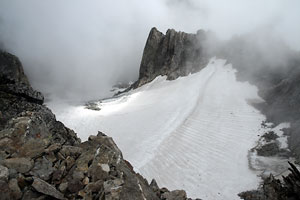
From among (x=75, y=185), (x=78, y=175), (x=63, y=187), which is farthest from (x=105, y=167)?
(x=63, y=187)

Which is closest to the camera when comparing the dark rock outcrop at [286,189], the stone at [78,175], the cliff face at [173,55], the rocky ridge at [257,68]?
the stone at [78,175]

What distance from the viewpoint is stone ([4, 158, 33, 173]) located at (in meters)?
6.98

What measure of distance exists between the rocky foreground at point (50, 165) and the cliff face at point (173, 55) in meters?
49.7

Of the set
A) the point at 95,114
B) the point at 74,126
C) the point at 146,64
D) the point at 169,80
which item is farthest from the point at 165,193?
the point at 146,64

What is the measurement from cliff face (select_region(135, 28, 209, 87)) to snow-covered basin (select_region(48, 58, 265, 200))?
55.0 ft

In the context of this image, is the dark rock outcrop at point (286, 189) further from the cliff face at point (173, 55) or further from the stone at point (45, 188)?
the cliff face at point (173, 55)

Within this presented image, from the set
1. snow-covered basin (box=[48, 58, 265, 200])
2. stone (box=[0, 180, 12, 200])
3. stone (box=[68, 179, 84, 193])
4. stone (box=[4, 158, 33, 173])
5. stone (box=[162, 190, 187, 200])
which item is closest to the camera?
stone (box=[0, 180, 12, 200])

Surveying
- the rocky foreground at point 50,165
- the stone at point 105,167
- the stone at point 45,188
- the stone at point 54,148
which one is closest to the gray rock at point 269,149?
the rocky foreground at point 50,165

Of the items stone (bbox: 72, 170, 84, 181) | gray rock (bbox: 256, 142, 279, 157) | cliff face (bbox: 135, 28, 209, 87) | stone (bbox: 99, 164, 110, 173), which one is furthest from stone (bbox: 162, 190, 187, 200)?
cliff face (bbox: 135, 28, 209, 87)

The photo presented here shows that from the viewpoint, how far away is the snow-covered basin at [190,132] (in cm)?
1730

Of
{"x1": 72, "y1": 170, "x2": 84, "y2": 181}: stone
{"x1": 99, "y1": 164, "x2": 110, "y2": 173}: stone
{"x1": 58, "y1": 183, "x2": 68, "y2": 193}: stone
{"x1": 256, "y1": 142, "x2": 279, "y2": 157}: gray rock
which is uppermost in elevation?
{"x1": 256, "y1": 142, "x2": 279, "y2": 157}: gray rock

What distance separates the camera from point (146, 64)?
244 feet

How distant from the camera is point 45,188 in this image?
671 centimetres

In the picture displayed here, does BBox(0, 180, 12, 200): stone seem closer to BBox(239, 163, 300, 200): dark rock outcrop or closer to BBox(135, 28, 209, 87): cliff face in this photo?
BBox(239, 163, 300, 200): dark rock outcrop
